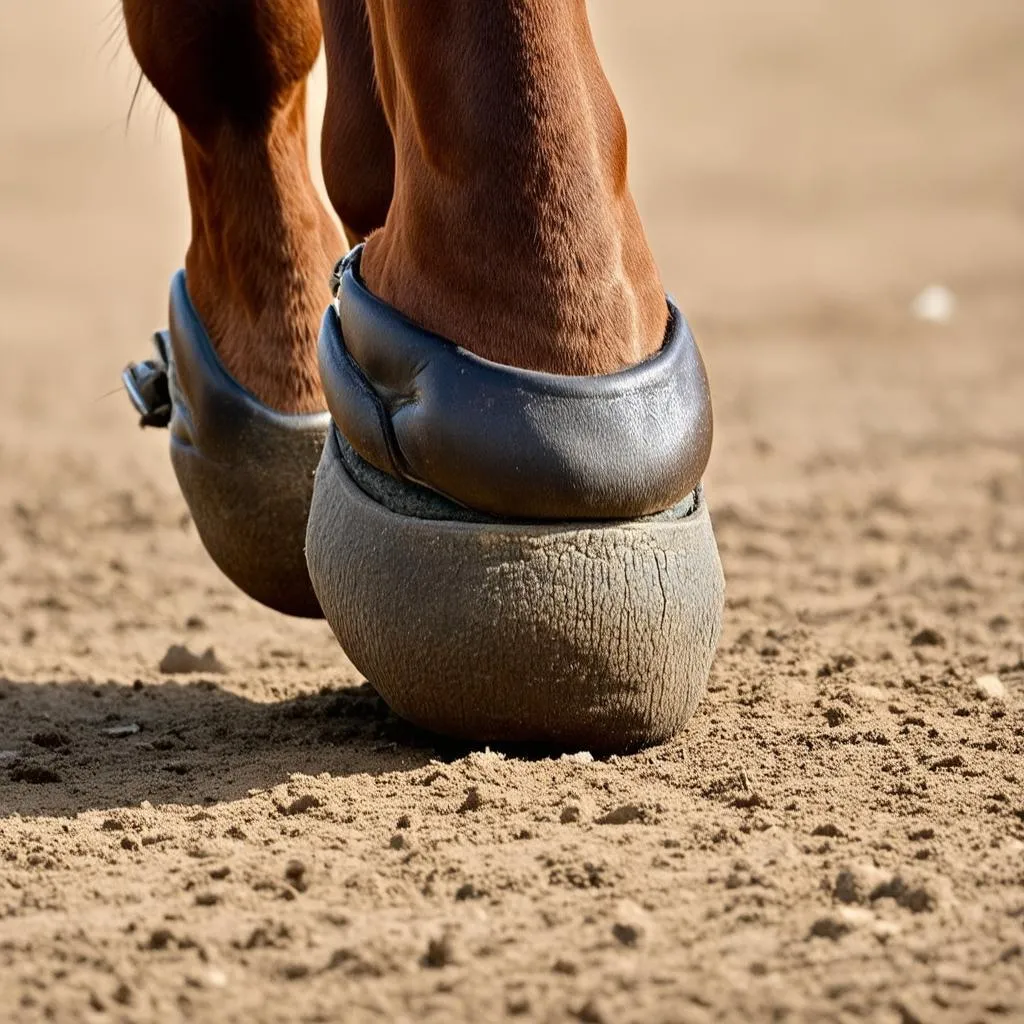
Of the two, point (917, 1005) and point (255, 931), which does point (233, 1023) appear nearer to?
point (255, 931)

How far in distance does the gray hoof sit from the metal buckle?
65 cm

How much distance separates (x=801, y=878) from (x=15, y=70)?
1501 cm

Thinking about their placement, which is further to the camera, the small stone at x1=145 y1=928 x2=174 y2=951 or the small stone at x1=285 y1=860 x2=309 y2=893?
the small stone at x1=285 y1=860 x2=309 y2=893

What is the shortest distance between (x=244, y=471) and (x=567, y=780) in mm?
721

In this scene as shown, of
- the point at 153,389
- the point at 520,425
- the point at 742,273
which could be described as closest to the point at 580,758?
the point at 520,425

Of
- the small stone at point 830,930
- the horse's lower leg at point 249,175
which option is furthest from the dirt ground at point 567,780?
the horse's lower leg at point 249,175

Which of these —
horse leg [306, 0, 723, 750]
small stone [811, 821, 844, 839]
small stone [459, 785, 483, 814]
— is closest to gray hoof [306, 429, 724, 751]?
horse leg [306, 0, 723, 750]

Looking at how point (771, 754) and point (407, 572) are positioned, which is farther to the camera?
point (771, 754)

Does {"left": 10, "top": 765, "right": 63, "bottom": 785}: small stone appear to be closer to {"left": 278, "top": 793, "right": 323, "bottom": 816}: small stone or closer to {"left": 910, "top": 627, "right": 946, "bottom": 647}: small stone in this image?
{"left": 278, "top": 793, "right": 323, "bottom": 816}: small stone

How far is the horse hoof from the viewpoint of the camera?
8.34 ft

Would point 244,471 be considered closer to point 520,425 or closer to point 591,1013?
point 520,425

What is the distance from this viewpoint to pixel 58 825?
2121mm

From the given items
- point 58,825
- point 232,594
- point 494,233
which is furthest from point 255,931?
point 232,594

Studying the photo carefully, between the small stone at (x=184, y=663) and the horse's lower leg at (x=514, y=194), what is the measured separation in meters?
1.21
